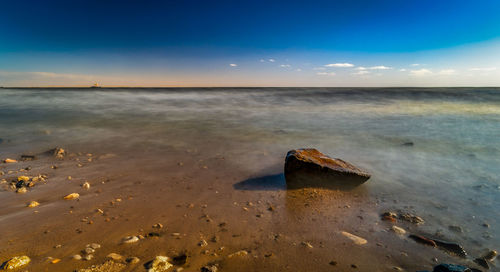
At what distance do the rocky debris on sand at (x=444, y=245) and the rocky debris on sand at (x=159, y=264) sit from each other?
258cm

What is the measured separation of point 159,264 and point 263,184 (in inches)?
91.7

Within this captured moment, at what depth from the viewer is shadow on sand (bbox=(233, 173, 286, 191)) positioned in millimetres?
4066

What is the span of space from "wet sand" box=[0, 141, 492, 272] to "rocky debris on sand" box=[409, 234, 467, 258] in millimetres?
91

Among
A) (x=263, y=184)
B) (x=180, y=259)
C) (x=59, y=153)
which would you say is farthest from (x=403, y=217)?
(x=59, y=153)

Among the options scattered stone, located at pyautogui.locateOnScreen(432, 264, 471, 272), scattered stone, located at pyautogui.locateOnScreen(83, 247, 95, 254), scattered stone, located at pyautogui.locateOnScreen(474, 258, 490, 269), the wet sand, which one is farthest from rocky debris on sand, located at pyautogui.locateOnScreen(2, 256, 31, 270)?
scattered stone, located at pyautogui.locateOnScreen(474, 258, 490, 269)

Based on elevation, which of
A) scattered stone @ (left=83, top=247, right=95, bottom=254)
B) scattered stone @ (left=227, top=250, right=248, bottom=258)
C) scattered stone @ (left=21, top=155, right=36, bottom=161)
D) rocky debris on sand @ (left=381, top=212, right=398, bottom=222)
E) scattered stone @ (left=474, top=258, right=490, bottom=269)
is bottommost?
scattered stone @ (left=474, top=258, right=490, bottom=269)

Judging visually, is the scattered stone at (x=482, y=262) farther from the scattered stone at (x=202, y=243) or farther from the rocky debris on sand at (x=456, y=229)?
the scattered stone at (x=202, y=243)

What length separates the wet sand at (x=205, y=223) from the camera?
234 cm

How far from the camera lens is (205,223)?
2.95m

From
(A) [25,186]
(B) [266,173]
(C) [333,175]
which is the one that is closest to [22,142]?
(A) [25,186]

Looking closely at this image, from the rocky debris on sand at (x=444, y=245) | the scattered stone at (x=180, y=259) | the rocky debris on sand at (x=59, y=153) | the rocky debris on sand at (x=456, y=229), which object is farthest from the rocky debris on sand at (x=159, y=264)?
the rocky debris on sand at (x=59, y=153)

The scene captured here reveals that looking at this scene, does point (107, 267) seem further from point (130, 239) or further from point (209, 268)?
point (209, 268)

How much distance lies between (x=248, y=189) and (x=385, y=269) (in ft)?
7.17

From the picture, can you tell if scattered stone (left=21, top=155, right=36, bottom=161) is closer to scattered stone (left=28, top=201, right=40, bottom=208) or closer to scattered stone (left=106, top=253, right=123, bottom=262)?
scattered stone (left=28, top=201, right=40, bottom=208)
